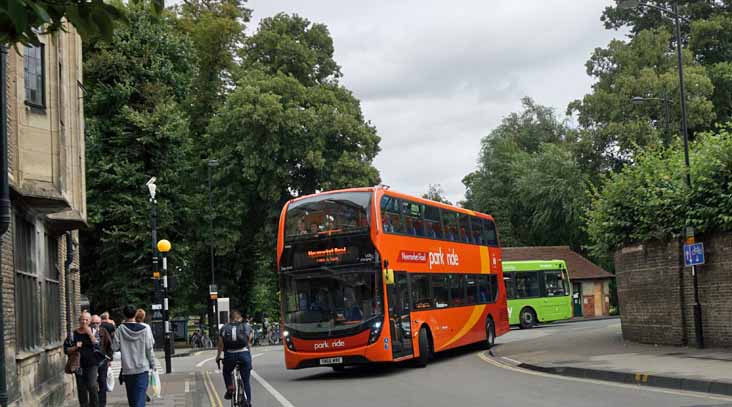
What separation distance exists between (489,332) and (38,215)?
1577 centimetres

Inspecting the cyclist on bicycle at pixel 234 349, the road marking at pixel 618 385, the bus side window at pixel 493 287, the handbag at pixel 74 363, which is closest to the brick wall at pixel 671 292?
the road marking at pixel 618 385

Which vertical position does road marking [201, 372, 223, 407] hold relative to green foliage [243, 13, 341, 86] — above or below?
below

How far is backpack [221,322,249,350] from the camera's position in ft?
47.8

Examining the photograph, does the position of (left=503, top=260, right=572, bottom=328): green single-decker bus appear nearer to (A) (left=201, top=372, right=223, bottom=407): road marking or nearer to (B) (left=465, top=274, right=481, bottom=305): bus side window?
(B) (left=465, top=274, right=481, bottom=305): bus side window

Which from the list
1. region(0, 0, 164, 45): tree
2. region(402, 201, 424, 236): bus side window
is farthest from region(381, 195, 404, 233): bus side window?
region(0, 0, 164, 45): tree

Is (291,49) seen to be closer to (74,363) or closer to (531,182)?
(531,182)

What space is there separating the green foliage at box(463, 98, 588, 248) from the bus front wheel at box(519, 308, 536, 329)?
10.2 metres

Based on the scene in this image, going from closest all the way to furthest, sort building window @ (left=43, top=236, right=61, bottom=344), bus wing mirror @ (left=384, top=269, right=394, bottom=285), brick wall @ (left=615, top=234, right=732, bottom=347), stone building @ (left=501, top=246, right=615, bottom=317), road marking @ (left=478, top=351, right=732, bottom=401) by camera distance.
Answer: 1. road marking @ (left=478, top=351, right=732, bottom=401)
2. building window @ (left=43, top=236, right=61, bottom=344)
3. bus wing mirror @ (left=384, top=269, right=394, bottom=285)
4. brick wall @ (left=615, top=234, right=732, bottom=347)
5. stone building @ (left=501, top=246, right=615, bottom=317)

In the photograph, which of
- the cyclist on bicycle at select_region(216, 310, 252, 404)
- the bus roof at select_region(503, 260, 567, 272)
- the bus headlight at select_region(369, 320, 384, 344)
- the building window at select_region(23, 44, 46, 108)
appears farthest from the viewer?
the bus roof at select_region(503, 260, 567, 272)

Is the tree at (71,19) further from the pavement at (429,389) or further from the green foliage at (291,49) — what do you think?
the green foliage at (291,49)

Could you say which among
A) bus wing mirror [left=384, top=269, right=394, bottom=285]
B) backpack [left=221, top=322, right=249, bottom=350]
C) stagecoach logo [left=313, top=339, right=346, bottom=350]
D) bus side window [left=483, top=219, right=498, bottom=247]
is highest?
bus side window [left=483, top=219, right=498, bottom=247]

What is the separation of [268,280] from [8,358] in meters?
42.0

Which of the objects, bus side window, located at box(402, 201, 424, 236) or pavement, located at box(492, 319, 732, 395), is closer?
pavement, located at box(492, 319, 732, 395)

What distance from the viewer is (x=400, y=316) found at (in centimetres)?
2152
